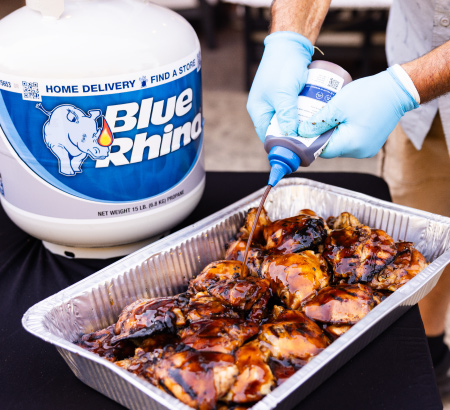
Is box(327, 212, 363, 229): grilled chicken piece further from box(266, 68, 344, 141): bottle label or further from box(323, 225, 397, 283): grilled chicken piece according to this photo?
box(266, 68, 344, 141): bottle label

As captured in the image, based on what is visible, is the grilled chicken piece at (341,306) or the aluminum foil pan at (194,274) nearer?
the aluminum foil pan at (194,274)

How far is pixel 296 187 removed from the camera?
137 cm

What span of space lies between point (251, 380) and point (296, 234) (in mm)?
404

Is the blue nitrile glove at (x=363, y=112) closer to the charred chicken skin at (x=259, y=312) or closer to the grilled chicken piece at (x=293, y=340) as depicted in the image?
the charred chicken skin at (x=259, y=312)

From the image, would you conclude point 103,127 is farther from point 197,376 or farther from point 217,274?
point 197,376

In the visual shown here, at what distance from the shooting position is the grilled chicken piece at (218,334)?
82cm

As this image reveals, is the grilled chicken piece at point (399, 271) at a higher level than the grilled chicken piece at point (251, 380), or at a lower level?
lower

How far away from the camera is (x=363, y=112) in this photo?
1.08 metres

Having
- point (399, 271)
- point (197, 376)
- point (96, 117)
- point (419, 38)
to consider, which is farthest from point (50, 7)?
point (419, 38)

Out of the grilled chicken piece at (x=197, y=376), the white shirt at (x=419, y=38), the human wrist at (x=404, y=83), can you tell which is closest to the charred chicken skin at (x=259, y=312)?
the grilled chicken piece at (x=197, y=376)

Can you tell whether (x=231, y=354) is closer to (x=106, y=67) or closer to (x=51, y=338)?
(x=51, y=338)

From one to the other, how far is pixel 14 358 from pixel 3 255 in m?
0.38

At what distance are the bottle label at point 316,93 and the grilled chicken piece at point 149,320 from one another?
41 cm

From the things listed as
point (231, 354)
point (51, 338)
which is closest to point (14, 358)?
point (51, 338)
